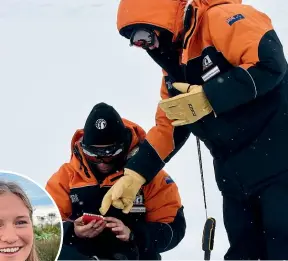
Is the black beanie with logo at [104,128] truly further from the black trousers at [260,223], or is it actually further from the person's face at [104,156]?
the black trousers at [260,223]

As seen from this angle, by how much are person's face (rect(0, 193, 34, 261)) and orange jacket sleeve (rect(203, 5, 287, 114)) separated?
0.77 m

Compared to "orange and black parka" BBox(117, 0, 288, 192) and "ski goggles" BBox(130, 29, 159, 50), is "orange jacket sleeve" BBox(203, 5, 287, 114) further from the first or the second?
"ski goggles" BBox(130, 29, 159, 50)

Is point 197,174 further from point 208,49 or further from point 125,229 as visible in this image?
point 208,49

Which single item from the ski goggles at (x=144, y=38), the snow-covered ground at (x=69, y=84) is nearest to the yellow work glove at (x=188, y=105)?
the ski goggles at (x=144, y=38)

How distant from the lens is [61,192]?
2965 millimetres

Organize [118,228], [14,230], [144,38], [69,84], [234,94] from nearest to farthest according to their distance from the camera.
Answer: [14,230], [234,94], [144,38], [118,228], [69,84]

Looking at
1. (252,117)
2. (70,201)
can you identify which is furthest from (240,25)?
(70,201)

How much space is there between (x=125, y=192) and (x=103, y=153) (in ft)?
0.69

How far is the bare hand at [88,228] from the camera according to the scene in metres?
2.79

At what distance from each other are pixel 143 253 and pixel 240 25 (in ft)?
3.46

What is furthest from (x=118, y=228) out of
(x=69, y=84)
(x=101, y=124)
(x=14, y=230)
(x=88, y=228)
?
(x=69, y=84)

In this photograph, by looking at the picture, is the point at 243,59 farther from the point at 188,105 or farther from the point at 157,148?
the point at 157,148

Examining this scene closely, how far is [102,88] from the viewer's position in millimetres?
5828

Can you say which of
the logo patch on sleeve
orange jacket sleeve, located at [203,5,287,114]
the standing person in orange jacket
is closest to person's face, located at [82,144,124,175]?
the standing person in orange jacket
